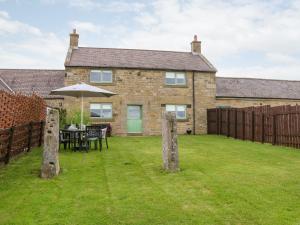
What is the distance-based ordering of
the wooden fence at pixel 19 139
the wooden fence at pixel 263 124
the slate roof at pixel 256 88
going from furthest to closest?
1. the slate roof at pixel 256 88
2. the wooden fence at pixel 263 124
3. the wooden fence at pixel 19 139

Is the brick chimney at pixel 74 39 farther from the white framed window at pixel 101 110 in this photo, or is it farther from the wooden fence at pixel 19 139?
the wooden fence at pixel 19 139

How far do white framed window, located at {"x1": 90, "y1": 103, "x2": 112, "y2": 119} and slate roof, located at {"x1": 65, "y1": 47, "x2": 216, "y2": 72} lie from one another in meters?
2.89

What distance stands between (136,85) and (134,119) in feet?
8.27

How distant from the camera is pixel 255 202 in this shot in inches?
253

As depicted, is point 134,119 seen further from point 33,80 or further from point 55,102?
point 33,80

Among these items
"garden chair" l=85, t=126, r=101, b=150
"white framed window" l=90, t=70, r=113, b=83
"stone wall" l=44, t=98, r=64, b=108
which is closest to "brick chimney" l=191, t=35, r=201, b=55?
"white framed window" l=90, t=70, r=113, b=83

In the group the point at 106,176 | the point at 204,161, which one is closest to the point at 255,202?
the point at 106,176

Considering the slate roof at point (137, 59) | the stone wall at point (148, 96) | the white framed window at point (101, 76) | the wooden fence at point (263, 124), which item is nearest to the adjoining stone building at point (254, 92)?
the stone wall at point (148, 96)

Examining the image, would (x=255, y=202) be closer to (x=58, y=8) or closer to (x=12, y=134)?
(x=12, y=134)

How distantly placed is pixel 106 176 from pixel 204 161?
378cm

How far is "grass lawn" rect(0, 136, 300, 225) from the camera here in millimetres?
5644

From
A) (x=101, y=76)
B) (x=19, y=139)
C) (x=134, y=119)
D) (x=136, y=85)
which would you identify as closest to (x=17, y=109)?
(x=19, y=139)

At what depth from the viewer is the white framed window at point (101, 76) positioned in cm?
2552

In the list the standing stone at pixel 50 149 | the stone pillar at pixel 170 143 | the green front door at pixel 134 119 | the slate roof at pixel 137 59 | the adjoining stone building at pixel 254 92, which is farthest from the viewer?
the adjoining stone building at pixel 254 92
